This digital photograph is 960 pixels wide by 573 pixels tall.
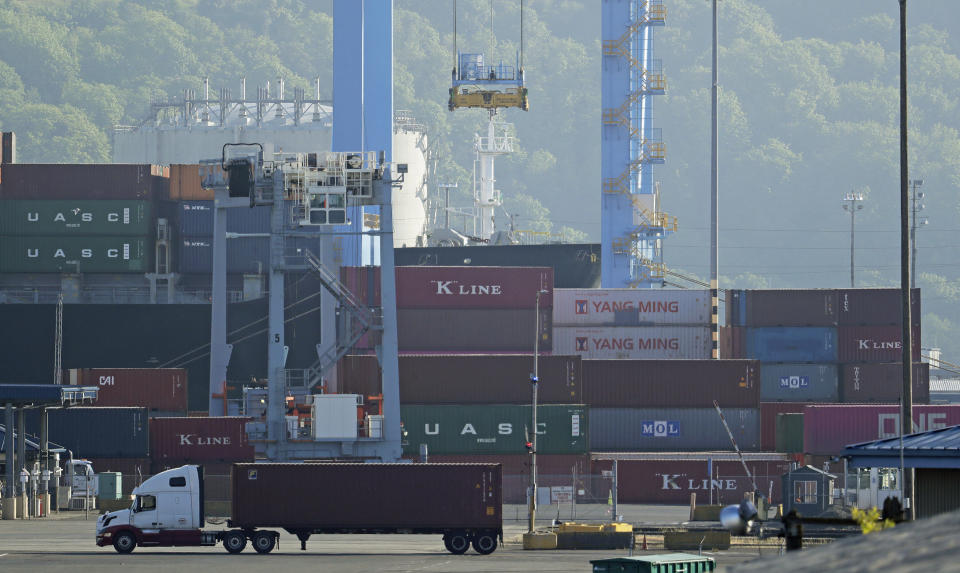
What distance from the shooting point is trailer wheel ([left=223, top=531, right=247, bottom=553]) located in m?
40.0

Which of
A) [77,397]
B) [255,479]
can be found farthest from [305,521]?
[77,397]

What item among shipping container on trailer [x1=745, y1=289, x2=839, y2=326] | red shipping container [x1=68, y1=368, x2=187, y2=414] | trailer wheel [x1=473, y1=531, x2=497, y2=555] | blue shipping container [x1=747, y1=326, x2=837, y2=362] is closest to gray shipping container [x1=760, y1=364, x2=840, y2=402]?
blue shipping container [x1=747, y1=326, x2=837, y2=362]

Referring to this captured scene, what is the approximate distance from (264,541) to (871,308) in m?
35.6

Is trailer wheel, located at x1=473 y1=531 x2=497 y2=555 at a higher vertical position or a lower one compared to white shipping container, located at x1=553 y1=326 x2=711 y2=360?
lower

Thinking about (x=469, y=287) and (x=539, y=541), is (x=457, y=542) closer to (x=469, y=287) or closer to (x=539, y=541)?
(x=539, y=541)

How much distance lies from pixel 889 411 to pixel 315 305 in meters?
28.8

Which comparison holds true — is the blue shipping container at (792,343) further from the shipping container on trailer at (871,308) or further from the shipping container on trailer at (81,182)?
the shipping container on trailer at (81,182)

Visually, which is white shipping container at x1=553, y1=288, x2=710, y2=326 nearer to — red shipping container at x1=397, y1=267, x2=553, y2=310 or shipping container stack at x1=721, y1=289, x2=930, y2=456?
shipping container stack at x1=721, y1=289, x2=930, y2=456

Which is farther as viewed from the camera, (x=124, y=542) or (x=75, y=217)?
(x=75, y=217)

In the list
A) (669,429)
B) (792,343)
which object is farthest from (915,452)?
(792,343)

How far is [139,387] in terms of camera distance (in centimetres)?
6241

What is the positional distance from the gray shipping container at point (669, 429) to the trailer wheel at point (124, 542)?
24.2 meters

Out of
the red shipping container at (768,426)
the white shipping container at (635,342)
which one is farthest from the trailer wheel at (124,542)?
the white shipping container at (635,342)

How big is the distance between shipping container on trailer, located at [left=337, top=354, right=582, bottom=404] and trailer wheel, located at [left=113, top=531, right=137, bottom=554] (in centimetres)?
1772
